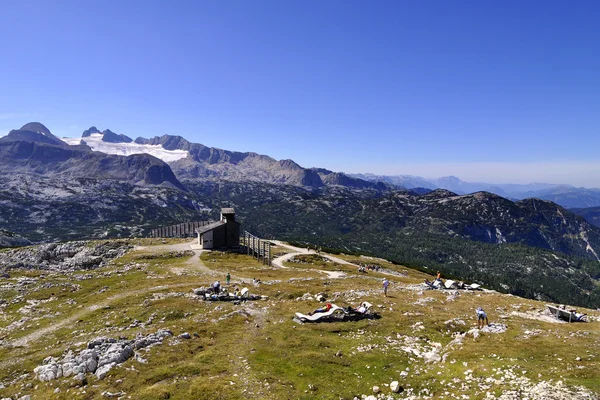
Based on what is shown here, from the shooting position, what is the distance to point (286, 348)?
31844 mm

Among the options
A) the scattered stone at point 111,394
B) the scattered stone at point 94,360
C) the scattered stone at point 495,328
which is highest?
the scattered stone at point 495,328

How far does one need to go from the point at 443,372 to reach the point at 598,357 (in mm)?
13175

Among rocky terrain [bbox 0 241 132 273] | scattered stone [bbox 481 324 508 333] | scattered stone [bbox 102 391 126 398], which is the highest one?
scattered stone [bbox 481 324 508 333]

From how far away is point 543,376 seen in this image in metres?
23.8

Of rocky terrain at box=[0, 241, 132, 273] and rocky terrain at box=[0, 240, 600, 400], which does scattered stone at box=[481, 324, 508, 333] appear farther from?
rocky terrain at box=[0, 241, 132, 273]

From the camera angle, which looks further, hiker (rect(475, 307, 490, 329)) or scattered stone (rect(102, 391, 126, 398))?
hiker (rect(475, 307, 490, 329))

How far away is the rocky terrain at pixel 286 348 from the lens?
953 inches

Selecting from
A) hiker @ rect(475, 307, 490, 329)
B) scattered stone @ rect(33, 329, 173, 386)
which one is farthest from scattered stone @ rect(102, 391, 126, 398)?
hiker @ rect(475, 307, 490, 329)

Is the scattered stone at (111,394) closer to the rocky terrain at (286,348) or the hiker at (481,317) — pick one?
the rocky terrain at (286,348)

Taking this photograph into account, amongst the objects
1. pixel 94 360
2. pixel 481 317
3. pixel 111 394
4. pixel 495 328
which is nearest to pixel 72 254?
pixel 94 360

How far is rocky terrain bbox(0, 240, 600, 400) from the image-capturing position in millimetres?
24219

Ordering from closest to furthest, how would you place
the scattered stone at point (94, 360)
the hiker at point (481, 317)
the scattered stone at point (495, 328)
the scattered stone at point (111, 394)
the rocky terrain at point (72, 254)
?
1. the scattered stone at point (111, 394)
2. the scattered stone at point (94, 360)
3. the scattered stone at point (495, 328)
4. the hiker at point (481, 317)
5. the rocky terrain at point (72, 254)

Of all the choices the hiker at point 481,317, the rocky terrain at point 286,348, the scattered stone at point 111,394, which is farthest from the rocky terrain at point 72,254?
the hiker at point 481,317

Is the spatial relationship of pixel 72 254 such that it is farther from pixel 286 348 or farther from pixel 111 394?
pixel 286 348
